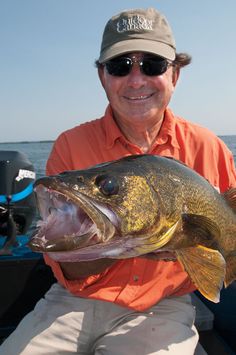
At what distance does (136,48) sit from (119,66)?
0.23 metres

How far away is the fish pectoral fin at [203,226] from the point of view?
263cm

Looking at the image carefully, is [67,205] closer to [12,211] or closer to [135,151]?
[135,151]

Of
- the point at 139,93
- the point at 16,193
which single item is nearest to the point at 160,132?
the point at 139,93

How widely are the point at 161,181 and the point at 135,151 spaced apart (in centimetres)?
125

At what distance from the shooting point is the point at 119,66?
11.9 feet

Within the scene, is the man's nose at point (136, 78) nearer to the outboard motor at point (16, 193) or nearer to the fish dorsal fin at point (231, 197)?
the fish dorsal fin at point (231, 197)

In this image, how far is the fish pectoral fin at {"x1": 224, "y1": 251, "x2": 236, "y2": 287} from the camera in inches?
128

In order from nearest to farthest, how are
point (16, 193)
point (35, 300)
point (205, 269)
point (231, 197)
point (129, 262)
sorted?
Result: point (205, 269), point (231, 197), point (129, 262), point (35, 300), point (16, 193)

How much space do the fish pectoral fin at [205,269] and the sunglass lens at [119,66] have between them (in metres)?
1.81

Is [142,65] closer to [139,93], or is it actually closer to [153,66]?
[153,66]

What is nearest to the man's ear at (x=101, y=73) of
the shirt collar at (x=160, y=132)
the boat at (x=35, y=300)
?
the shirt collar at (x=160, y=132)

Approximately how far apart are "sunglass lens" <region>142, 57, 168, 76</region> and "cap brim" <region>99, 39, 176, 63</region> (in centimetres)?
6

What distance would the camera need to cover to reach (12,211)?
252 inches

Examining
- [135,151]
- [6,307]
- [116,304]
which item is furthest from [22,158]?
[116,304]
